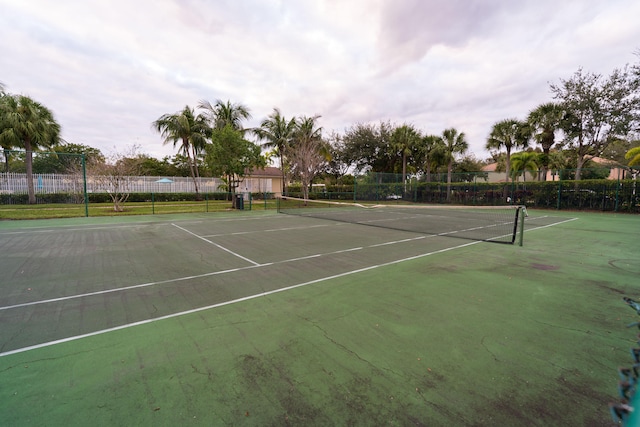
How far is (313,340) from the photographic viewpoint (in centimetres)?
309

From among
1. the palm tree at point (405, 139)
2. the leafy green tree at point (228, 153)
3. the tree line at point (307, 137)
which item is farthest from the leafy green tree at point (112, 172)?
the palm tree at point (405, 139)

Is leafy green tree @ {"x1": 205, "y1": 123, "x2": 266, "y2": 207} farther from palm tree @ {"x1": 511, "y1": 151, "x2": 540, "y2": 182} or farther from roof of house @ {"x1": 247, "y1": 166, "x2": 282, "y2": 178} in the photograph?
palm tree @ {"x1": 511, "y1": 151, "x2": 540, "y2": 182}

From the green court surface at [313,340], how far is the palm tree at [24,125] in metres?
18.5

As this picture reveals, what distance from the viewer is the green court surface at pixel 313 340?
215 cm

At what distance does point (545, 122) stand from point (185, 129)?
104 ft

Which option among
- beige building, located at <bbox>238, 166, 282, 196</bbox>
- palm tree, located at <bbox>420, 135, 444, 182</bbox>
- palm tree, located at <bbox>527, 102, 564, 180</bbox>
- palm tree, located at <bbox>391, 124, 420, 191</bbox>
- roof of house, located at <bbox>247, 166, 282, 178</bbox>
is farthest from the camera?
roof of house, located at <bbox>247, 166, 282, 178</bbox>

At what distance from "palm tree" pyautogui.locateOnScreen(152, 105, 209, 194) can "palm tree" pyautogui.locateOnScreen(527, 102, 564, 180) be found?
2973 cm

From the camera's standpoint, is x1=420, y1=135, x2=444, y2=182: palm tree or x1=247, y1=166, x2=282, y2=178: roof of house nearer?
x1=420, y1=135, x2=444, y2=182: palm tree

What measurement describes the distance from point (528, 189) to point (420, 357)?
24892 mm

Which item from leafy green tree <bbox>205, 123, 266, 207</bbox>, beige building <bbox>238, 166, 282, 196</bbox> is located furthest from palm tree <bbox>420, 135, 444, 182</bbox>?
beige building <bbox>238, 166, 282, 196</bbox>

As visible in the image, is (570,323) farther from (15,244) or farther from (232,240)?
(15,244)

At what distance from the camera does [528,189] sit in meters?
22.1

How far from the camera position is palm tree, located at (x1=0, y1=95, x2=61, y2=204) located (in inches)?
717

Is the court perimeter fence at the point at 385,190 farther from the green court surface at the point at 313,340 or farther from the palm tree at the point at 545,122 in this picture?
the green court surface at the point at 313,340
